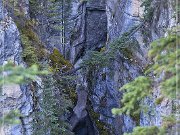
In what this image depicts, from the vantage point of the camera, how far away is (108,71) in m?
16.9

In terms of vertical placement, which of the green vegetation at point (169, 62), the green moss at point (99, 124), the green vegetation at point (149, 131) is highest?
the green vegetation at point (169, 62)

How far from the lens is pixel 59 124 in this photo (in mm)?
11930

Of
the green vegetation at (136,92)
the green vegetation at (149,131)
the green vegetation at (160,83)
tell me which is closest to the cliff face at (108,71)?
the green vegetation at (149,131)

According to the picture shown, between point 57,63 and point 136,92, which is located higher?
point 136,92

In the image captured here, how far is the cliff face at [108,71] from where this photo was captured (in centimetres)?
1114

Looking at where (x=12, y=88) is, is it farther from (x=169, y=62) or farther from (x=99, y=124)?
(x=169, y=62)

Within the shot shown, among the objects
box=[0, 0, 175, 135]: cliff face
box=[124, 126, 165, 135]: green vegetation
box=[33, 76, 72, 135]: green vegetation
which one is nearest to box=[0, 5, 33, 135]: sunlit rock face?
box=[0, 0, 175, 135]: cliff face

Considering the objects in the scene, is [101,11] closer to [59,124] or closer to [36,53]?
[36,53]

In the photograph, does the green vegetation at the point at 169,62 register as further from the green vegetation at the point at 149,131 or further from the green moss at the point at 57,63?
the green moss at the point at 57,63

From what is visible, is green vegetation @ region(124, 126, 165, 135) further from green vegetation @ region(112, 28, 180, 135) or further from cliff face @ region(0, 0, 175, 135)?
cliff face @ region(0, 0, 175, 135)

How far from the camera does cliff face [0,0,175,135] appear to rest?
11.1 metres

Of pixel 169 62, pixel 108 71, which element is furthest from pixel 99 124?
pixel 169 62

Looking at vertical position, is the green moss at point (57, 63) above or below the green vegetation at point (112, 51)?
below

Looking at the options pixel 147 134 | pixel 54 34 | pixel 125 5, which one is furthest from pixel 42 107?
pixel 54 34
